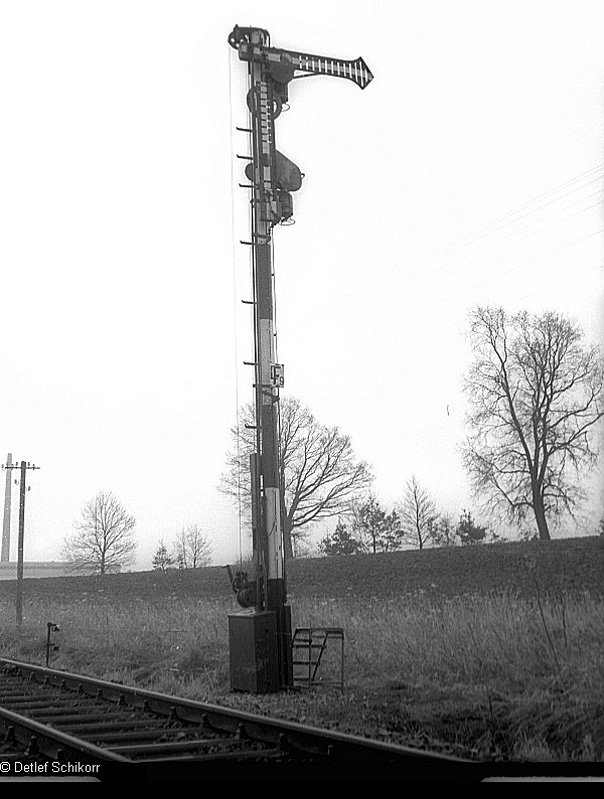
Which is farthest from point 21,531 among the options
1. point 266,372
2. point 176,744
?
point 176,744

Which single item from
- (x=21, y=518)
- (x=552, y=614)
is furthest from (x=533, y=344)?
(x=21, y=518)

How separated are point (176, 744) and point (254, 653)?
15.9 ft

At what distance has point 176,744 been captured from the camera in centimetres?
845

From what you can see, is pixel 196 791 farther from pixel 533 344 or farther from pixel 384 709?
pixel 533 344

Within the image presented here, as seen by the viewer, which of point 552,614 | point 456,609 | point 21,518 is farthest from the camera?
point 21,518

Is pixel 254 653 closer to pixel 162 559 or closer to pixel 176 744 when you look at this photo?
pixel 176 744

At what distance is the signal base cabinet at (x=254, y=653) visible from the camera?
13.2 meters

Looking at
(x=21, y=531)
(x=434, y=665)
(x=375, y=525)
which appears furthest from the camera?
(x=375, y=525)

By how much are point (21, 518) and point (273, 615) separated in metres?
19.5

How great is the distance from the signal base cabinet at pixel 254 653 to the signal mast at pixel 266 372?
0.05ft

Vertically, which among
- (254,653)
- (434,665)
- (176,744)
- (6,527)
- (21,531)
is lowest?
(176,744)

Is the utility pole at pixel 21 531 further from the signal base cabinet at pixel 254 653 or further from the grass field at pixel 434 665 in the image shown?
the signal base cabinet at pixel 254 653

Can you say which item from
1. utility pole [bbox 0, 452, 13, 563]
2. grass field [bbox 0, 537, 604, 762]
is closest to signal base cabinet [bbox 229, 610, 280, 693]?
grass field [bbox 0, 537, 604, 762]

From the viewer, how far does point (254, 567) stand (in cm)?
1415
